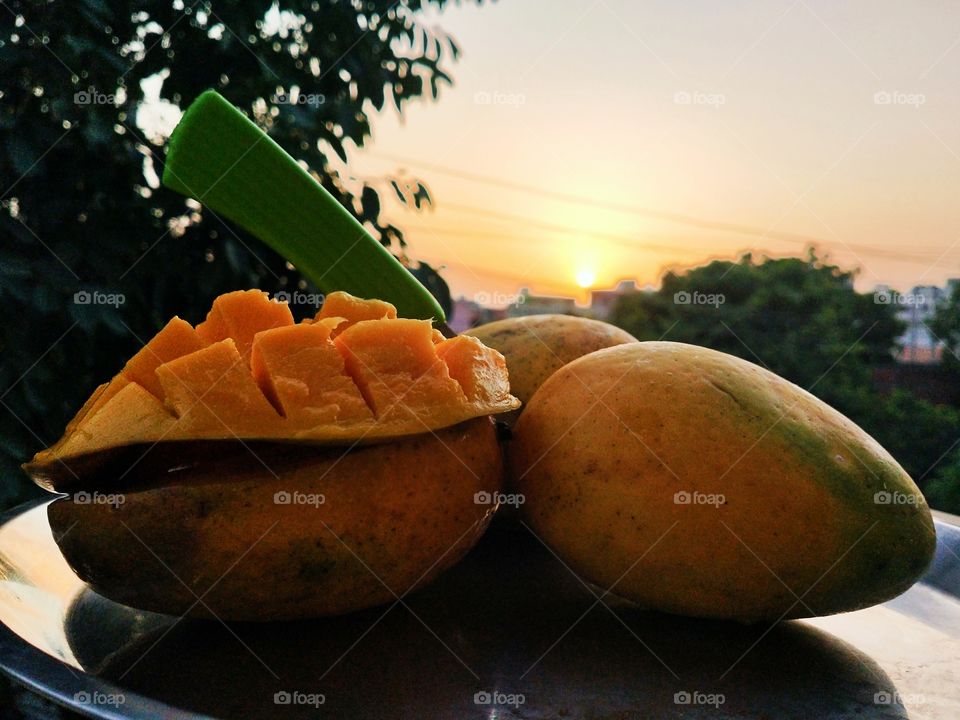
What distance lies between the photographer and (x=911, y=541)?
0.72 meters

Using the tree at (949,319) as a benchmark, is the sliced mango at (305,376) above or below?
below

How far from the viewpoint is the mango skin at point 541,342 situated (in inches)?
38.6

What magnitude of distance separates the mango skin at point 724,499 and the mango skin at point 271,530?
5.2 inches

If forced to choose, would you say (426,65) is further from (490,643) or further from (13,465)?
(490,643)

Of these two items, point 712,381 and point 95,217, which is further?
point 95,217

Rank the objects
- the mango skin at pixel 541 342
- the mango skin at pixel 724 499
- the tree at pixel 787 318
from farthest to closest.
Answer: the tree at pixel 787 318 → the mango skin at pixel 541 342 → the mango skin at pixel 724 499

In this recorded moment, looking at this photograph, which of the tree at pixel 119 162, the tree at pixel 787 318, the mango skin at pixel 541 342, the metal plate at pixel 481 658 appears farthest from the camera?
the tree at pixel 787 318

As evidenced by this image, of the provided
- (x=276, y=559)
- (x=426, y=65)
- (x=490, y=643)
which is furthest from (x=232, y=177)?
(x=426, y=65)

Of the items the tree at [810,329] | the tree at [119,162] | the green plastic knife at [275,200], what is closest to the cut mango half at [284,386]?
the green plastic knife at [275,200]

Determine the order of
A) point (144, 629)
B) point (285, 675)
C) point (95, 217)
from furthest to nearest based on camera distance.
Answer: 1. point (95, 217)
2. point (144, 629)
3. point (285, 675)

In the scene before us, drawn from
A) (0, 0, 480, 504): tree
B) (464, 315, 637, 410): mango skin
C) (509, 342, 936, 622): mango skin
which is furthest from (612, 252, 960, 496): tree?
(509, 342, 936, 622): mango skin

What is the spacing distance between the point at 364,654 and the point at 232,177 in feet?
1.50

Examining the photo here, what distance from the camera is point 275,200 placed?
799 mm

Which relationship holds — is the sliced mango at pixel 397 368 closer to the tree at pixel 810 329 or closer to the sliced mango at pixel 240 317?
the sliced mango at pixel 240 317
